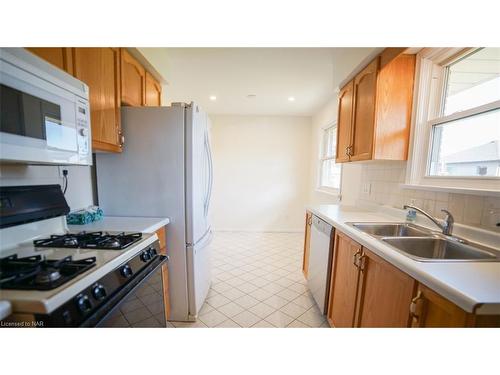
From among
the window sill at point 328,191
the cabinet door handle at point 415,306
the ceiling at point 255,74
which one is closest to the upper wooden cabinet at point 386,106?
the ceiling at point 255,74

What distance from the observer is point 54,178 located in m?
1.27

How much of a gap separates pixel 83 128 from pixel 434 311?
173cm

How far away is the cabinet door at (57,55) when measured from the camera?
89 cm

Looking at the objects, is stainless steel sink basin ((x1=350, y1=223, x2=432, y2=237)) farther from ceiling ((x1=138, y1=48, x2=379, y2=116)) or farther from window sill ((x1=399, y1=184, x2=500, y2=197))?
ceiling ((x1=138, y1=48, x2=379, y2=116))

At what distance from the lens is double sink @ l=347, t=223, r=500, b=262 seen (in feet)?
3.24

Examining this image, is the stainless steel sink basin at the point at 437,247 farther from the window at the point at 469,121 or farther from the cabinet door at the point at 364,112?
the cabinet door at the point at 364,112

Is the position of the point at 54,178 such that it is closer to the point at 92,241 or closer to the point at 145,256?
the point at 92,241

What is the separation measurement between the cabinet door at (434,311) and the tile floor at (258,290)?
3.52ft

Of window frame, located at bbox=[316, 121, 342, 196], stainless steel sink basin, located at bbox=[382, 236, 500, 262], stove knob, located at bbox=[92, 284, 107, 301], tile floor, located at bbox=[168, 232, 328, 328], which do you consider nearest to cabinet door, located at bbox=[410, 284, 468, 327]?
A: stainless steel sink basin, located at bbox=[382, 236, 500, 262]

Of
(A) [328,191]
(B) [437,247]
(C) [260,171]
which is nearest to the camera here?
(B) [437,247]

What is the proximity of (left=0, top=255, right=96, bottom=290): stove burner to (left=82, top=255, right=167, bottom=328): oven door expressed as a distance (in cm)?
16

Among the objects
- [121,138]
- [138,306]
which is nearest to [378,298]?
[138,306]
